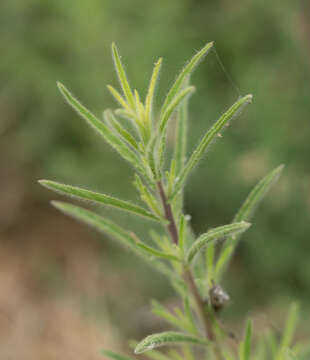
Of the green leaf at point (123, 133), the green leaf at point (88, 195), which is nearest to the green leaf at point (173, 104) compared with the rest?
the green leaf at point (123, 133)

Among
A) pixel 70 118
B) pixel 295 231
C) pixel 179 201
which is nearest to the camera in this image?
pixel 179 201

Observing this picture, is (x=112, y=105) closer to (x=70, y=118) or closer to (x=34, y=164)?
(x=70, y=118)

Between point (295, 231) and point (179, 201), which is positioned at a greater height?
point (179, 201)

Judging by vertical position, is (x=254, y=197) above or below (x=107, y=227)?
below

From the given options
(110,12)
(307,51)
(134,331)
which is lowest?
(134,331)

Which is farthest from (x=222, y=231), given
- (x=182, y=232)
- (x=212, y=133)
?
(x=212, y=133)

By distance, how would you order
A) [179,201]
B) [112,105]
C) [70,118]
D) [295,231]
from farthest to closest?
[70,118] < [112,105] < [295,231] < [179,201]

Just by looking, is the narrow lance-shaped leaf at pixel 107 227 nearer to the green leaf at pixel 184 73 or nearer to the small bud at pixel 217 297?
the small bud at pixel 217 297

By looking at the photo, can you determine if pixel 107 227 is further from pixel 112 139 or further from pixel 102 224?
pixel 112 139

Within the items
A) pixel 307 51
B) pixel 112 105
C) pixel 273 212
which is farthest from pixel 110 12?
pixel 273 212
